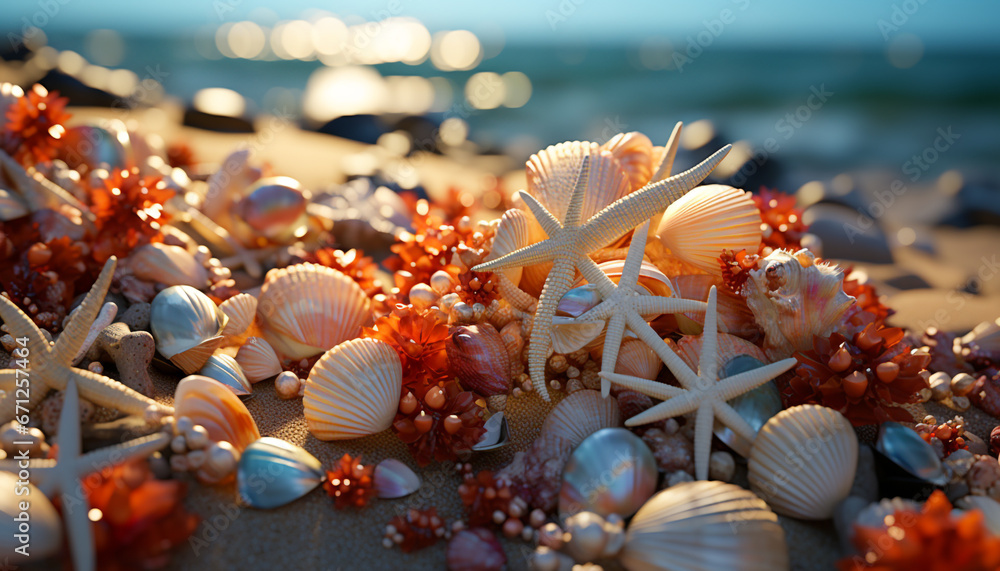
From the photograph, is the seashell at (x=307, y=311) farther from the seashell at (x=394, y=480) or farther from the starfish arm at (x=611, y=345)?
the starfish arm at (x=611, y=345)

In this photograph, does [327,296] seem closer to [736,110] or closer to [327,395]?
[327,395]

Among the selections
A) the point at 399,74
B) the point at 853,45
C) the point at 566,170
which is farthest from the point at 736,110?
the point at 566,170

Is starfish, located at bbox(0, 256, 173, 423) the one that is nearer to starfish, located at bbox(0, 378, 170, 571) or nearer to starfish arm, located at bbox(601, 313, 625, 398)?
starfish, located at bbox(0, 378, 170, 571)

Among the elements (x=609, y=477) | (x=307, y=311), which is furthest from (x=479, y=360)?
(x=307, y=311)

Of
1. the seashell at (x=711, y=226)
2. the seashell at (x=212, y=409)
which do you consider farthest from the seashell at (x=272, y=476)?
the seashell at (x=711, y=226)

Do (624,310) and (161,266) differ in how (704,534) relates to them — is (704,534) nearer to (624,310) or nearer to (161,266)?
(624,310)

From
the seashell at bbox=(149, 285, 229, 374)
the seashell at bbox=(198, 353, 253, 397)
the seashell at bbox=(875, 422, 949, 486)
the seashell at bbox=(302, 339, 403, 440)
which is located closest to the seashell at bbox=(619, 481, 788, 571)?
the seashell at bbox=(875, 422, 949, 486)
